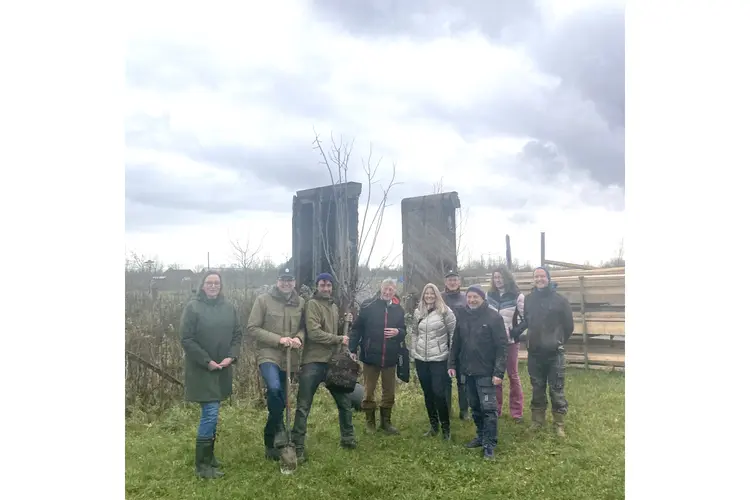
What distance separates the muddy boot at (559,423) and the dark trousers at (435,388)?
0.58 m

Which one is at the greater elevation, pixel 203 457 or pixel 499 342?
pixel 499 342

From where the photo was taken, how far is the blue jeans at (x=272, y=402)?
2.63m

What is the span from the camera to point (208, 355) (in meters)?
2.55

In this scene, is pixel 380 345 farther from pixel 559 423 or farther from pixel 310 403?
pixel 559 423

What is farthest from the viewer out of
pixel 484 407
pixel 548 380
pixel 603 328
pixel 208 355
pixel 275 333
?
pixel 603 328

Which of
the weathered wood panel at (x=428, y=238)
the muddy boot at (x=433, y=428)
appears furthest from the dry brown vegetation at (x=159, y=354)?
the muddy boot at (x=433, y=428)

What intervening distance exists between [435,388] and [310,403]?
73cm

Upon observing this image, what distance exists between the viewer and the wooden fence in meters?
2.87

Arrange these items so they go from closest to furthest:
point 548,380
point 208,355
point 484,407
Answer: point 208,355, point 484,407, point 548,380

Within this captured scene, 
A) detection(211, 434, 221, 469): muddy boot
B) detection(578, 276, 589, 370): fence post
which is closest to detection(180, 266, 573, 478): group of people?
detection(211, 434, 221, 469): muddy boot

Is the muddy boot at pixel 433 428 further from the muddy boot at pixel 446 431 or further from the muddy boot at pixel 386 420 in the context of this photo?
the muddy boot at pixel 386 420
